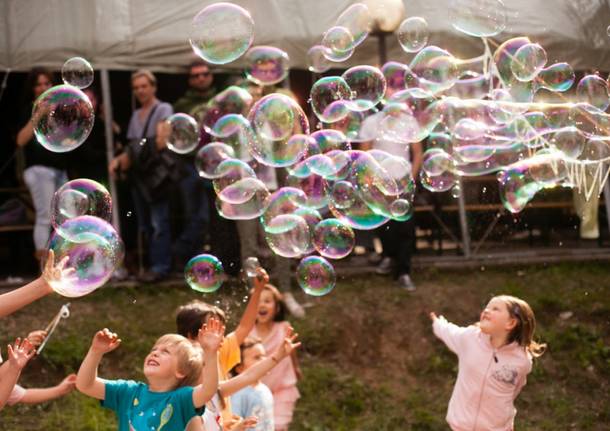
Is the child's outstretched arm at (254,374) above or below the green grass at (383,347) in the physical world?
above

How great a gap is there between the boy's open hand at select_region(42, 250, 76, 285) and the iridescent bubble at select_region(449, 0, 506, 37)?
9.21 feet

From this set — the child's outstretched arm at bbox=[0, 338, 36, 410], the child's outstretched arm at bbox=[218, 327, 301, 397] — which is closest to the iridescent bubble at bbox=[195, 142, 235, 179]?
the child's outstretched arm at bbox=[218, 327, 301, 397]

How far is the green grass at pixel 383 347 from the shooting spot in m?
6.70

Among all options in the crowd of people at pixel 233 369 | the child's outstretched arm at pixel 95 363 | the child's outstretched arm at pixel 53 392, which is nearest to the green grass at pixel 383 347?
the crowd of people at pixel 233 369

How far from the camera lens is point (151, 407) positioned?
3984mm

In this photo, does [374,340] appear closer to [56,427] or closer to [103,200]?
[56,427]

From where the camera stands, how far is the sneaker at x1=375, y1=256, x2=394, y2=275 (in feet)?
27.9

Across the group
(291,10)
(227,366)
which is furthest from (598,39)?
(227,366)

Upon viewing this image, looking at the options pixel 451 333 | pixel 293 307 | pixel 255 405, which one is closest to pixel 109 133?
pixel 293 307

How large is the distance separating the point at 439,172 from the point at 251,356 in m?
1.79

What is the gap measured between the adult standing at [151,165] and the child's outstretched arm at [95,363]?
3900 millimetres

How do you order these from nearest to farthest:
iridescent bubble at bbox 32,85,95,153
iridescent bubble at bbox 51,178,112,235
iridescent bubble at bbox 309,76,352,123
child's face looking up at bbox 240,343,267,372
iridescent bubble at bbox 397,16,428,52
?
1. iridescent bubble at bbox 51,178,112,235
2. child's face looking up at bbox 240,343,267,372
3. iridescent bubble at bbox 32,85,95,153
4. iridescent bubble at bbox 309,76,352,123
5. iridescent bubble at bbox 397,16,428,52

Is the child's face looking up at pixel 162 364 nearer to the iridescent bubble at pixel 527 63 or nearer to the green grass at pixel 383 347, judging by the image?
the green grass at pixel 383 347

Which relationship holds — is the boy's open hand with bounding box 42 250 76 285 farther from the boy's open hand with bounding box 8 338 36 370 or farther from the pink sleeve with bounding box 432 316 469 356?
the pink sleeve with bounding box 432 316 469 356
